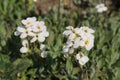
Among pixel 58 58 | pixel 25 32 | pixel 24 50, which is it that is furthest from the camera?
pixel 58 58

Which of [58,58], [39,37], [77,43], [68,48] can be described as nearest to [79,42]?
[77,43]

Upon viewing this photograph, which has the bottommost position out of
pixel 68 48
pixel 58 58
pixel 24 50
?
pixel 58 58

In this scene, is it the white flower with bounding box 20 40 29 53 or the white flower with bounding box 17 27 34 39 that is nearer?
the white flower with bounding box 17 27 34 39

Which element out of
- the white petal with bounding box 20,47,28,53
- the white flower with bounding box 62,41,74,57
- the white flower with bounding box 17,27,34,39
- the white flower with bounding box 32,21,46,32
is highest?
the white flower with bounding box 32,21,46,32

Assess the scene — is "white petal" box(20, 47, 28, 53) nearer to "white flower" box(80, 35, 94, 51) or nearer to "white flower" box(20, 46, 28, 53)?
"white flower" box(20, 46, 28, 53)

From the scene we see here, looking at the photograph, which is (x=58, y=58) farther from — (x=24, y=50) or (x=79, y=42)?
(x=79, y=42)

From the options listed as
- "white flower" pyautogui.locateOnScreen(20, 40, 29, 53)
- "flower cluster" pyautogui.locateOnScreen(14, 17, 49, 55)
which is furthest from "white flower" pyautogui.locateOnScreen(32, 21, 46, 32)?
"white flower" pyautogui.locateOnScreen(20, 40, 29, 53)

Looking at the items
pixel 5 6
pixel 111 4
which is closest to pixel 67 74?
pixel 5 6

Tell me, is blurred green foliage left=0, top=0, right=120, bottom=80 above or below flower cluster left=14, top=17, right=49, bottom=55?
below

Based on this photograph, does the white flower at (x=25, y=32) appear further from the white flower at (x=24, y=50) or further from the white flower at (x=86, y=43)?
the white flower at (x=86, y=43)

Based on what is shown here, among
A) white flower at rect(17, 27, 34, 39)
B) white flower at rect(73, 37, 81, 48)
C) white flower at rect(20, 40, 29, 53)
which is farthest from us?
white flower at rect(20, 40, 29, 53)

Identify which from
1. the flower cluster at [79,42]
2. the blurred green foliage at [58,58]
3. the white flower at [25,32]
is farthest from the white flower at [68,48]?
the white flower at [25,32]

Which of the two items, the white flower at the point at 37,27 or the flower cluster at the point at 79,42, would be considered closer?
the flower cluster at the point at 79,42
